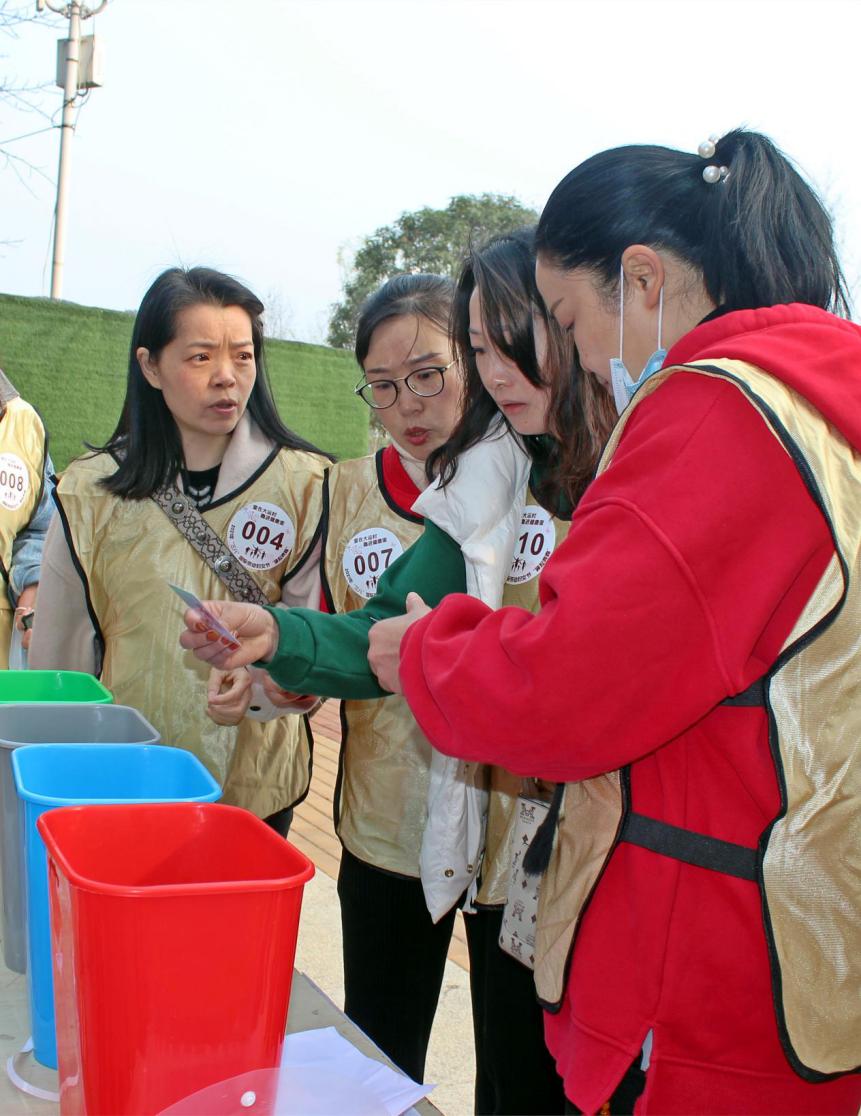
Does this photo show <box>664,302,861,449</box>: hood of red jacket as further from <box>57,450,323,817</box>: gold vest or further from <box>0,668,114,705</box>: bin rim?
<box>57,450,323,817</box>: gold vest

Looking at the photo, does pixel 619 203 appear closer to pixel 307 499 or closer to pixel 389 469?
pixel 389 469

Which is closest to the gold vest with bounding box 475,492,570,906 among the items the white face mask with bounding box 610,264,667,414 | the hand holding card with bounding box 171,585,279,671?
the hand holding card with bounding box 171,585,279,671

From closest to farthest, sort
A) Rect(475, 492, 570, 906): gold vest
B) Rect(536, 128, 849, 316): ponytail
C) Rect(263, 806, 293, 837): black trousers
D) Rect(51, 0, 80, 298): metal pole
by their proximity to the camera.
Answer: Rect(536, 128, 849, 316): ponytail
Rect(475, 492, 570, 906): gold vest
Rect(263, 806, 293, 837): black trousers
Rect(51, 0, 80, 298): metal pole

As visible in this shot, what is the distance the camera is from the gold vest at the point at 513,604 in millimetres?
1664

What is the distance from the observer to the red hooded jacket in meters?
0.85

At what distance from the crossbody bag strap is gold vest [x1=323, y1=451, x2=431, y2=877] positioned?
0.51 feet

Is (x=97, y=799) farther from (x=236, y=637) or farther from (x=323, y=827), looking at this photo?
(x=323, y=827)

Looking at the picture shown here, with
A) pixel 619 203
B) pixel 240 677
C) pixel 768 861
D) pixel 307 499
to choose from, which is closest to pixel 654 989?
pixel 768 861

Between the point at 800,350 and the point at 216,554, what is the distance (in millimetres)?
1468

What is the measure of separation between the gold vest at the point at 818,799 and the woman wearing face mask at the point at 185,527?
137cm

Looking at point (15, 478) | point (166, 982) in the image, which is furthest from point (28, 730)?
point (15, 478)

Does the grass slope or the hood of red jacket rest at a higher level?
the grass slope

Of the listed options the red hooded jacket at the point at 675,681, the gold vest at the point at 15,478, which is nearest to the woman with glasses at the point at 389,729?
the red hooded jacket at the point at 675,681

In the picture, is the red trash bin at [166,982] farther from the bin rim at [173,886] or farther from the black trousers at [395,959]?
the black trousers at [395,959]
